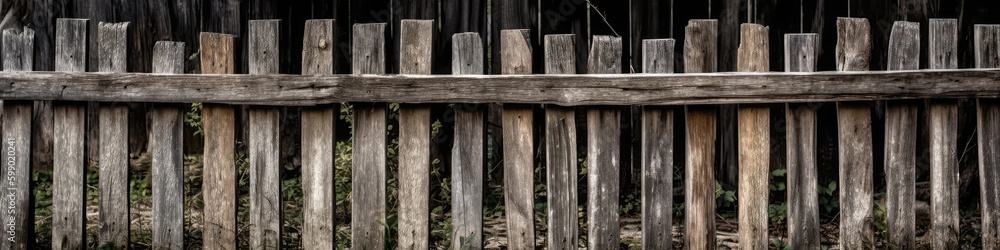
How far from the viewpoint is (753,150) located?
3434 millimetres

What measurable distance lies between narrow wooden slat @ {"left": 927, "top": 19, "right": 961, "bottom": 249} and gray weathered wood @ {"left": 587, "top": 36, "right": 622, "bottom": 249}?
1.20m

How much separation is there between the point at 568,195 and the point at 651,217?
33cm

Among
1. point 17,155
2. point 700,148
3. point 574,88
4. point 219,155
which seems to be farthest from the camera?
point 17,155

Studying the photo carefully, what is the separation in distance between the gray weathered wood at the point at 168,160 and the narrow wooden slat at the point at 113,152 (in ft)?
0.39

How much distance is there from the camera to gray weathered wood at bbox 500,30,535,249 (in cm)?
337

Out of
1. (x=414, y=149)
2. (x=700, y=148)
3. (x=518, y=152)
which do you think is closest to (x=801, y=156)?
(x=700, y=148)

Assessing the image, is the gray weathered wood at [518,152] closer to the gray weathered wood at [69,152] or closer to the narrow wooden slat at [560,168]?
the narrow wooden slat at [560,168]

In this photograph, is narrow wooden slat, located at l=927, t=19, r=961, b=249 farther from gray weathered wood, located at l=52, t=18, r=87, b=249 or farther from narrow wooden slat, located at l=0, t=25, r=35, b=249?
narrow wooden slat, located at l=0, t=25, r=35, b=249

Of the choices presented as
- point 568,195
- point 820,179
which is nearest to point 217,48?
point 568,195

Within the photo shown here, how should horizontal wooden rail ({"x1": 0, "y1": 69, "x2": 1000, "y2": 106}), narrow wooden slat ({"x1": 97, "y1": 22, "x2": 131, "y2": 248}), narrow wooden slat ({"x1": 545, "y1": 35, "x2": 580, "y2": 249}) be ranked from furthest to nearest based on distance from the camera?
narrow wooden slat ({"x1": 97, "y1": 22, "x2": 131, "y2": 248}) → narrow wooden slat ({"x1": 545, "y1": 35, "x2": 580, "y2": 249}) → horizontal wooden rail ({"x1": 0, "y1": 69, "x2": 1000, "y2": 106})

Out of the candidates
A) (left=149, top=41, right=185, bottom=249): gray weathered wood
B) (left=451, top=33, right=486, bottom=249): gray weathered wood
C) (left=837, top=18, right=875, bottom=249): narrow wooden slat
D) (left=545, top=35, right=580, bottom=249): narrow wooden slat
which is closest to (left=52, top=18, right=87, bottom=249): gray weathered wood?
(left=149, top=41, right=185, bottom=249): gray weathered wood

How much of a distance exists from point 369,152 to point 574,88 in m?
0.81

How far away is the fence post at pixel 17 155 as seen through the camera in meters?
3.60

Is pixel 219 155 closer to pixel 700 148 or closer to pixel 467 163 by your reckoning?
pixel 467 163
